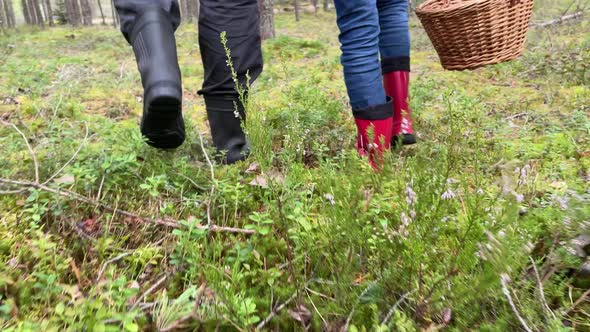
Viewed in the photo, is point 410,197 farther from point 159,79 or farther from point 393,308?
point 159,79

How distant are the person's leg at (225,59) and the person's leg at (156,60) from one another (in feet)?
0.64

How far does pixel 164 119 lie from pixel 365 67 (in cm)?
94

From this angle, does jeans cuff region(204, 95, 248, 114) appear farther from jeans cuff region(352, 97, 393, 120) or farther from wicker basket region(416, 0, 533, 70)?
wicker basket region(416, 0, 533, 70)

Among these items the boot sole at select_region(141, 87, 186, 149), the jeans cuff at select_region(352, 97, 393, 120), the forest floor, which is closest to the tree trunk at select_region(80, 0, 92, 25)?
the forest floor

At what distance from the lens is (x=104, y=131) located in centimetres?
224

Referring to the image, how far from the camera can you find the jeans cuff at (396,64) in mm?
2506

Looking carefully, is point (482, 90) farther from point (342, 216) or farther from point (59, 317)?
point (59, 317)

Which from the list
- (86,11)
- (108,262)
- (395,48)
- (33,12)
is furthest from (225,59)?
(33,12)

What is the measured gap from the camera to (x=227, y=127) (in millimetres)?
2129

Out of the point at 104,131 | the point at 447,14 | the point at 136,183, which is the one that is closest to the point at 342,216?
the point at 136,183

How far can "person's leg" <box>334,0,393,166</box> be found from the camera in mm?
2027

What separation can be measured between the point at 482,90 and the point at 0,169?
3.91 meters

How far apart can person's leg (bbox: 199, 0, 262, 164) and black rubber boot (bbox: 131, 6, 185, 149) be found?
0.79 feet

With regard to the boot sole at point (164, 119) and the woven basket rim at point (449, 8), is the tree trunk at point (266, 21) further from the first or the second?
the boot sole at point (164, 119)
